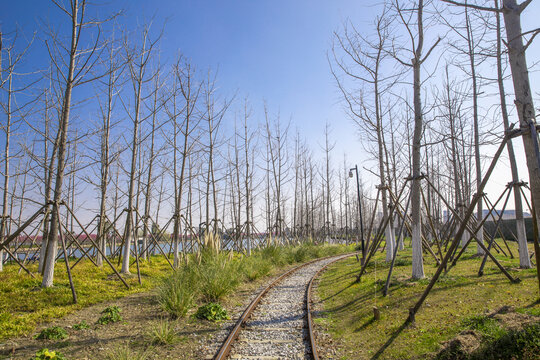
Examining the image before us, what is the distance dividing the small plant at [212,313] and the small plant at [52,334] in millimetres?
2466

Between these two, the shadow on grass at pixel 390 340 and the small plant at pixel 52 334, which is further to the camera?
the small plant at pixel 52 334

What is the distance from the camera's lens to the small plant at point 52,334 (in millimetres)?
5566

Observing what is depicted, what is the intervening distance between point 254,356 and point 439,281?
506 centimetres

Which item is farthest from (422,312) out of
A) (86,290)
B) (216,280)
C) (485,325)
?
(86,290)

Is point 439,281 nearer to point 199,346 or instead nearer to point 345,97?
point 199,346

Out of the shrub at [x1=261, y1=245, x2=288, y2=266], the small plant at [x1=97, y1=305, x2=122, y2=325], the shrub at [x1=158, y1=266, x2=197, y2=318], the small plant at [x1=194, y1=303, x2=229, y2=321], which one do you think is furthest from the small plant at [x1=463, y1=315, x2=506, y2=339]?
the shrub at [x1=261, y1=245, x2=288, y2=266]

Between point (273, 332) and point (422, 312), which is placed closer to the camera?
point (422, 312)

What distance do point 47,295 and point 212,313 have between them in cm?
431

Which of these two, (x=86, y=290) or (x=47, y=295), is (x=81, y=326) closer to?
(x=47, y=295)

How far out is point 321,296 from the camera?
30.9ft

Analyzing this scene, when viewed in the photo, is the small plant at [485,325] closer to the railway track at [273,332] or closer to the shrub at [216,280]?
the railway track at [273,332]

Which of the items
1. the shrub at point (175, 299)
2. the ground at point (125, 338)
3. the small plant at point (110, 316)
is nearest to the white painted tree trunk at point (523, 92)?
the ground at point (125, 338)

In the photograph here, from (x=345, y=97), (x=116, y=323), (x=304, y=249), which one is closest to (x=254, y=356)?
(x=116, y=323)

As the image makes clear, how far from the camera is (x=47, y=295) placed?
792cm
